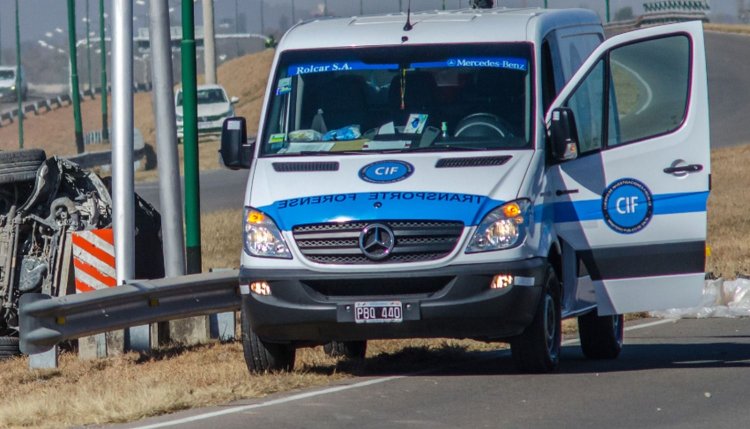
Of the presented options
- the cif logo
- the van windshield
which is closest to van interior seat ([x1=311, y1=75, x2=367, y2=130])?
the van windshield

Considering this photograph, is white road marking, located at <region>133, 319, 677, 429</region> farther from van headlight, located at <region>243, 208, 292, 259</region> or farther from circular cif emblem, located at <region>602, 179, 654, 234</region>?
circular cif emblem, located at <region>602, 179, 654, 234</region>

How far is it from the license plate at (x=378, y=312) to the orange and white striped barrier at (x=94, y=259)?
12.1ft

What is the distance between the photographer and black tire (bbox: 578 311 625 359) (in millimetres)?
11443

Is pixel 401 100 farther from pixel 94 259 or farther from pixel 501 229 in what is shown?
pixel 94 259

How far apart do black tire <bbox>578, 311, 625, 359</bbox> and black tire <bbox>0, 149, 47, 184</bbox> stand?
486 cm

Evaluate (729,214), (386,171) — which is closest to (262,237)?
(386,171)

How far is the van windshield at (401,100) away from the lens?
10.3 metres

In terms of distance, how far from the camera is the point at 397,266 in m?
9.46

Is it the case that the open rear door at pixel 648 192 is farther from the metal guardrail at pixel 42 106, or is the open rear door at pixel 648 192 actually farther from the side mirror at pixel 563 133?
the metal guardrail at pixel 42 106

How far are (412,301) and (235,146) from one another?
6.13 feet

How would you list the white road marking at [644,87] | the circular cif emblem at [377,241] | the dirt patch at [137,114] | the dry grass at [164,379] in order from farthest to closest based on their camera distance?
the dirt patch at [137,114]
the white road marking at [644,87]
the circular cif emblem at [377,241]
the dry grass at [164,379]

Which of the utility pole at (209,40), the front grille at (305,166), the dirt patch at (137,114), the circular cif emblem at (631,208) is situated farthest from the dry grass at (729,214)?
the dirt patch at (137,114)

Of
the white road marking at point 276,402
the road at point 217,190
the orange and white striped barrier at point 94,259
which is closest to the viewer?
the white road marking at point 276,402

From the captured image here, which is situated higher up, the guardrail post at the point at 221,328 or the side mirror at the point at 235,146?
the side mirror at the point at 235,146
